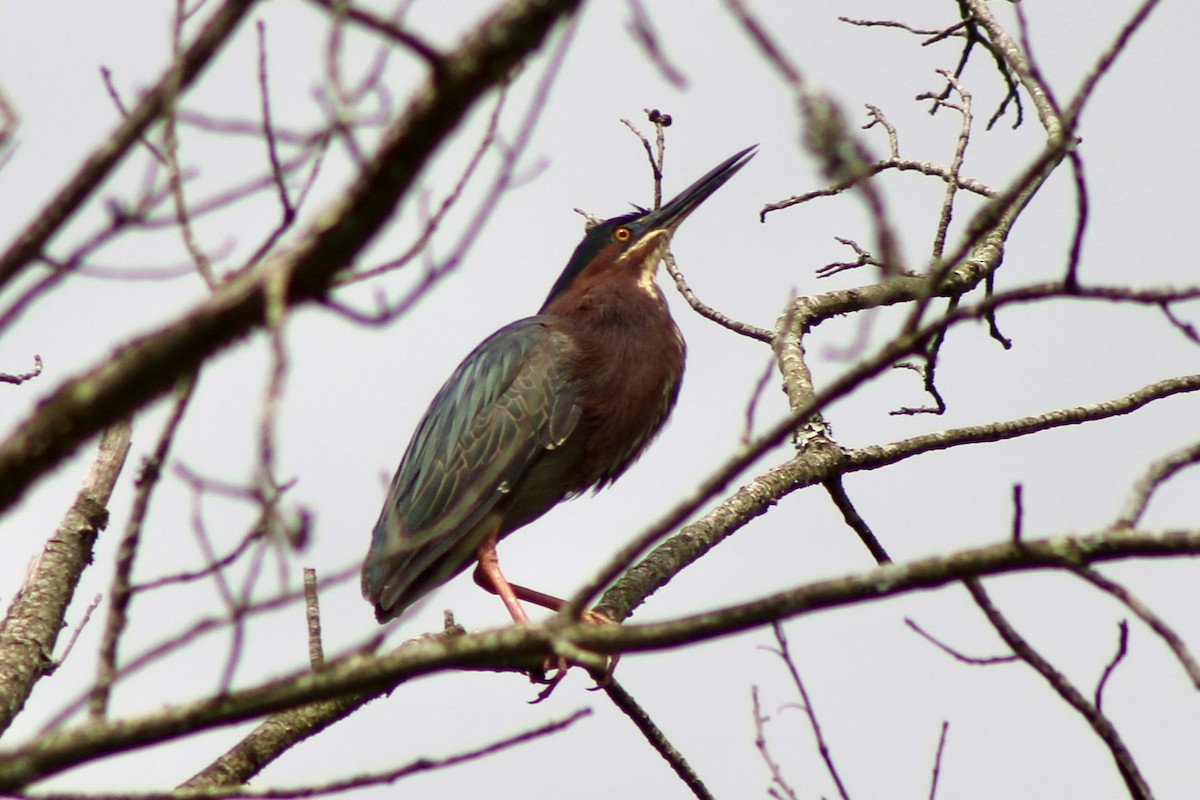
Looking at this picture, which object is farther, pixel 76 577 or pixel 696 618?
pixel 76 577

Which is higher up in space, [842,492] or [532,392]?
[532,392]

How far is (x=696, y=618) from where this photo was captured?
184 centimetres

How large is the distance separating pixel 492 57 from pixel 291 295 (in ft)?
1.02

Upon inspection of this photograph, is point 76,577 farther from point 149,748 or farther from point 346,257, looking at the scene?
point 346,257

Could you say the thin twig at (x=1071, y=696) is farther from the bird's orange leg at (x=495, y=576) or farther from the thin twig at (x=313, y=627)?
the bird's orange leg at (x=495, y=576)

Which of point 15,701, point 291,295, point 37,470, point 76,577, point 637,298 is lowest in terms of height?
point 37,470

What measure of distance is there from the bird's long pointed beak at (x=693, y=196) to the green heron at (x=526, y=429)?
0.11ft

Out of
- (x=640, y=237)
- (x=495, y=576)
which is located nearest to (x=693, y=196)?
(x=640, y=237)

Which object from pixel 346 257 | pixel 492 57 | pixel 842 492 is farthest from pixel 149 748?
pixel 842 492

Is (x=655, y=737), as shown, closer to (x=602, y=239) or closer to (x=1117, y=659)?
(x=1117, y=659)

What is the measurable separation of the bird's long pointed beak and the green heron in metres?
0.03

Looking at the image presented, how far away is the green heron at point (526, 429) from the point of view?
545cm

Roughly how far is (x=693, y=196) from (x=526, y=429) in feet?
5.11

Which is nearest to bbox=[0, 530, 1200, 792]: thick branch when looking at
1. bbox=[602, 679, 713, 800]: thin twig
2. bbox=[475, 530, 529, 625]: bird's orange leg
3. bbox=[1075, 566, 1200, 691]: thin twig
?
bbox=[1075, 566, 1200, 691]: thin twig
